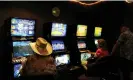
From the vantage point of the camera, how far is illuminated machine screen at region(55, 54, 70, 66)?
5.78m

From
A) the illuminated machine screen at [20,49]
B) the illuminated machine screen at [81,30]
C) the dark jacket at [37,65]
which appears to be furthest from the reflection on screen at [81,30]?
the dark jacket at [37,65]

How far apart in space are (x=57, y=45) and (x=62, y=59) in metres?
0.38

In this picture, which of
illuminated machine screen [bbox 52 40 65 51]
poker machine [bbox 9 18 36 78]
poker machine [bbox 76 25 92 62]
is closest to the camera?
poker machine [bbox 9 18 36 78]

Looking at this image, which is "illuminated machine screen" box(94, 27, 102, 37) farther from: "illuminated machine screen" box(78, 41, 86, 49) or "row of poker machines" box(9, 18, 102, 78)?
"illuminated machine screen" box(78, 41, 86, 49)

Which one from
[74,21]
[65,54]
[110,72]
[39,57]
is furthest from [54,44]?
[110,72]

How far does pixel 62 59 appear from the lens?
235 inches

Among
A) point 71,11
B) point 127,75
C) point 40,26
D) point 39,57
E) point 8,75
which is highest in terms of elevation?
point 71,11

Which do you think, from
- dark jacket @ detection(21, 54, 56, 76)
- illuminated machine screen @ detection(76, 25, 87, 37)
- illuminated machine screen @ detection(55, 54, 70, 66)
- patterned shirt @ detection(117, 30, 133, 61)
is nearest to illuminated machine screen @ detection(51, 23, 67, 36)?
illuminated machine screen @ detection(55, 54, 70, 66)

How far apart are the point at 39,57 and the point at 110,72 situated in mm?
1007

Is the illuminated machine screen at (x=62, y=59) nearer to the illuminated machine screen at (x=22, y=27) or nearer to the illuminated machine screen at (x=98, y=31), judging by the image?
the illuminated machine screen at (x=22, y=27)

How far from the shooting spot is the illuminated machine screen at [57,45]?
585 centimetres

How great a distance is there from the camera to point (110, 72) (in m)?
3.06

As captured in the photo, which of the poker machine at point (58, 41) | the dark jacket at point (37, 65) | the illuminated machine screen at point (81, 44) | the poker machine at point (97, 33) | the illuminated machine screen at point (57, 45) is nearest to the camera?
the dark jacket at point (37, 65)

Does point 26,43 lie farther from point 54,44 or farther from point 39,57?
point 39,57
